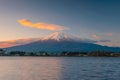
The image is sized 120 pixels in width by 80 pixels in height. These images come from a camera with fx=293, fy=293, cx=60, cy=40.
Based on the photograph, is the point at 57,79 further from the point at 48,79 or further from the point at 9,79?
the point at 9,79

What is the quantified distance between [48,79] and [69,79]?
3295mm

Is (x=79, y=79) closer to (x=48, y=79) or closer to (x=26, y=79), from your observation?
(x=48, y=79)

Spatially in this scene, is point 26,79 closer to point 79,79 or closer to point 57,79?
point 57,79

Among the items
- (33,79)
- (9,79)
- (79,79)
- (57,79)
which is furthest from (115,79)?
(9,79)

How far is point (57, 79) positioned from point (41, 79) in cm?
253

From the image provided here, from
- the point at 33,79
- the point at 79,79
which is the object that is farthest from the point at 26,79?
the point at 79,79

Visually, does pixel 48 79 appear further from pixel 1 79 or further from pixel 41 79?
pixel 1 79

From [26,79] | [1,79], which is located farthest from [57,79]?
[1,79]

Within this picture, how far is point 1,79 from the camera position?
45.8 meters

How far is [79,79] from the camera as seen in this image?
148 ft

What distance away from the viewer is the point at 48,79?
45.8 m

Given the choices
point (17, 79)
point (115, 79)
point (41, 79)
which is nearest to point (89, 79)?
point (115, 79)

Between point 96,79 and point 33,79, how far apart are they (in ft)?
32.5

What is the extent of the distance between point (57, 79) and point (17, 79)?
6.26 m
